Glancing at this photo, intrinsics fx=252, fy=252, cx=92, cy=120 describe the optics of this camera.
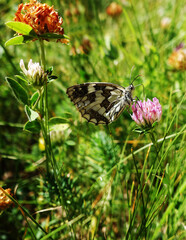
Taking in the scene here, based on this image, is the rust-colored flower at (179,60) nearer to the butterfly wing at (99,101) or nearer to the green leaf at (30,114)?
the butterfly wing at (99,101)

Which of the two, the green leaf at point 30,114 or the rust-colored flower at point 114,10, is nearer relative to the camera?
the green leaf at point 30,114

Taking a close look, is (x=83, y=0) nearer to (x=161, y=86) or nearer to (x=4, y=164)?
(x=161, y=86)

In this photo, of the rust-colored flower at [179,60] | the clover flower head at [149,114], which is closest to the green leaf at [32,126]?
the clover flower head at [149,114]

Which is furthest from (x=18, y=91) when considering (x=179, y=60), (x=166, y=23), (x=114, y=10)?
(x=114, y=10)

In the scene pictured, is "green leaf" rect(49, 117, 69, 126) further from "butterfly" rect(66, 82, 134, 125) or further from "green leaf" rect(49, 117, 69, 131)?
"butterfly" rect(66, 82, 134, 125)

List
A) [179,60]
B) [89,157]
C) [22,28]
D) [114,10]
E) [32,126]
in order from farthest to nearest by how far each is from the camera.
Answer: [114,10] < [179,60] < [89,157] < [32,126] < [22,28]

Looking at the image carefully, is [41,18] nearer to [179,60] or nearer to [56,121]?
[56,121]

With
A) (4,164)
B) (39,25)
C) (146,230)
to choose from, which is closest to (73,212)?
(146,230)

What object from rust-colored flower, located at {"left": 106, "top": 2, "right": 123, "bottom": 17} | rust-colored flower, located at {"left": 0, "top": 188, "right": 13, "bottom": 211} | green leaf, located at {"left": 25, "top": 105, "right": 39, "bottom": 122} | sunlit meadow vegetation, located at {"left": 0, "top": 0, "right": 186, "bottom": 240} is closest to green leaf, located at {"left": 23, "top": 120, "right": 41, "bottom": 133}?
sunlit meadow vegetation, located at {"left": 0, "top": 0, "right": 186, "bottom": 240}
